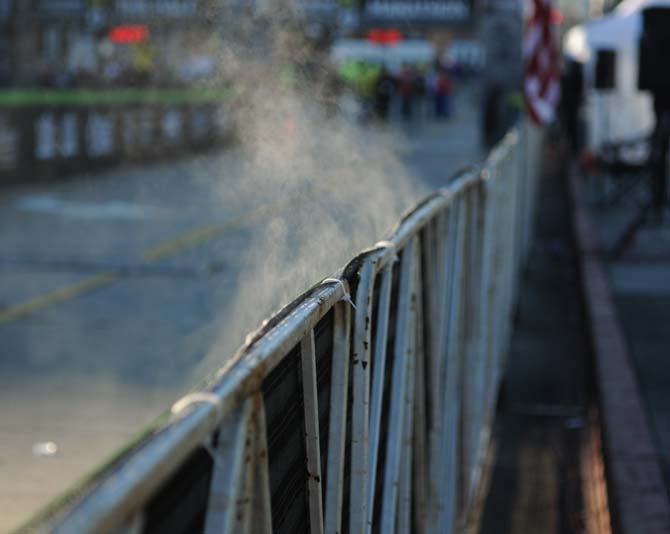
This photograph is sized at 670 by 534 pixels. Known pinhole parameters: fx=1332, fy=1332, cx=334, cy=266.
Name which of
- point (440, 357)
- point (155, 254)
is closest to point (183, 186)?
point (155, 254)

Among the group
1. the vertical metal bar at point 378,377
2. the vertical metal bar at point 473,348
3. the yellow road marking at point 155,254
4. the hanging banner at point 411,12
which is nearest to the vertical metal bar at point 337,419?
the vertical metal bar at point 378,377

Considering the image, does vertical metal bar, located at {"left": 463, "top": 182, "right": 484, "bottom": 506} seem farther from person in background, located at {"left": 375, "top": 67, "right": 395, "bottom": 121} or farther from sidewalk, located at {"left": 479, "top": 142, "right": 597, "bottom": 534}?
person in background, located at {"left": 375, "top": 67, "right": 395, "bottom": 121}

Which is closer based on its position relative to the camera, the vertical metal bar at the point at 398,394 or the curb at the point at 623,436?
the vertical metal bar at the point at 398,394

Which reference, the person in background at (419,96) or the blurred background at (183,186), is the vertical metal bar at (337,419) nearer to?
the blurred background at (183,186)

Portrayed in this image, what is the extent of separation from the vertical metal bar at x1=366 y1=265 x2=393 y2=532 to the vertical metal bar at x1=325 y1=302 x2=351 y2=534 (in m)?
0.36

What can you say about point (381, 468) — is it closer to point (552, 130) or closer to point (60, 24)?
point (552, 130)

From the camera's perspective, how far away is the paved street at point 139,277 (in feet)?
21.6

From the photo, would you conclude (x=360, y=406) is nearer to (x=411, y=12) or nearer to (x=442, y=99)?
(x=411, y=12)

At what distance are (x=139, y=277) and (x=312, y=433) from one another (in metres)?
9.19

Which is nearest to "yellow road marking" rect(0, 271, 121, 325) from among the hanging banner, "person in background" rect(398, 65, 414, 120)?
the hanging banner

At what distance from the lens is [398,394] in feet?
10.8

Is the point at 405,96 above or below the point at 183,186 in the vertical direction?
above

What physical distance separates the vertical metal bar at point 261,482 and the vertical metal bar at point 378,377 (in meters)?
0.91

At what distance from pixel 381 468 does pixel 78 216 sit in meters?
13.3
